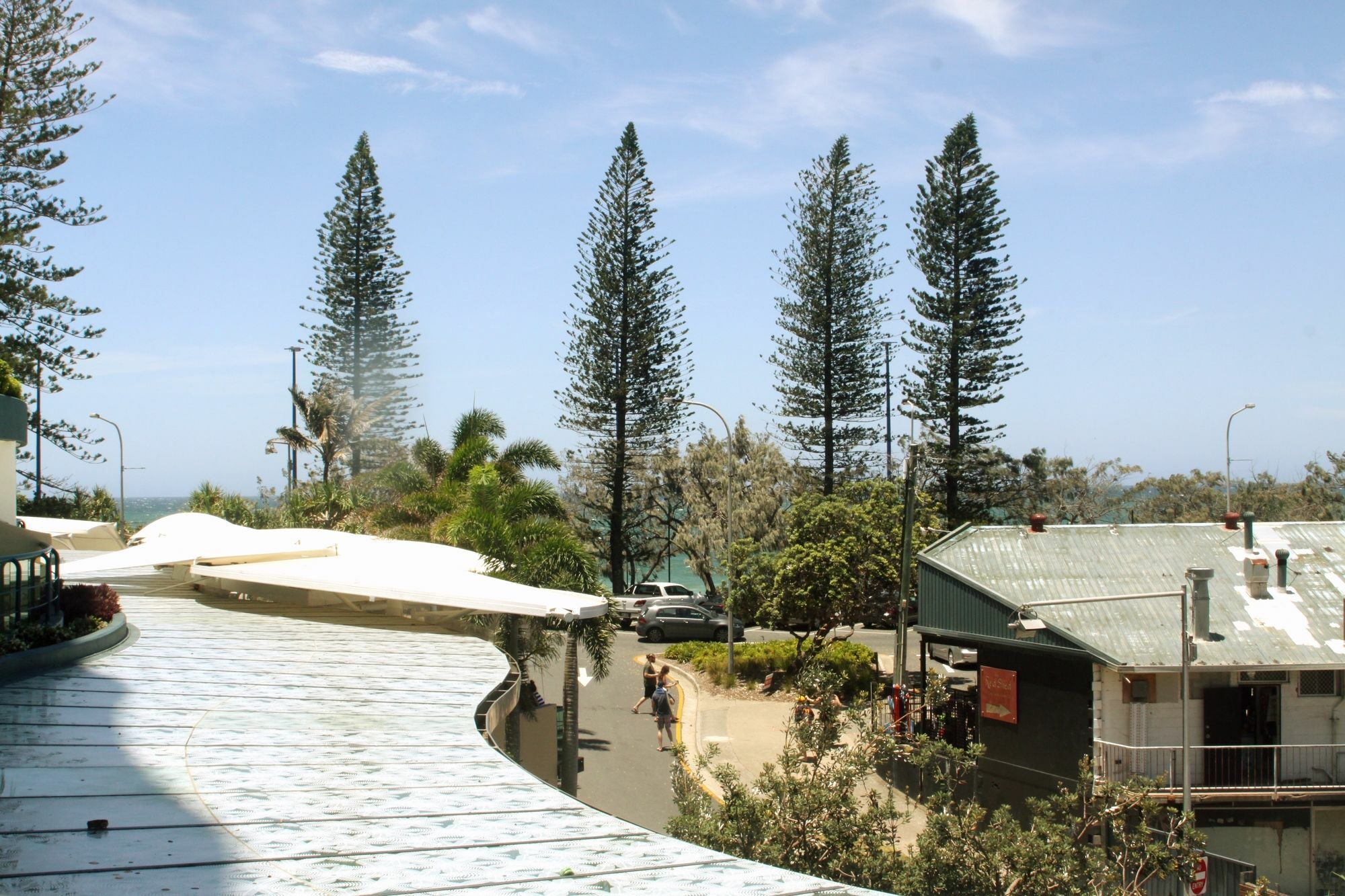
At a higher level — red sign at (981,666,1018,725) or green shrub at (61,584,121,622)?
green shrub at (61,584,121,622)

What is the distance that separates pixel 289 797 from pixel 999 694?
14.9 metres

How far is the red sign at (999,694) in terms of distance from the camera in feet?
59.5

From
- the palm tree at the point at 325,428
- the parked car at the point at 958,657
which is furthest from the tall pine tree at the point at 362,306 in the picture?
the parked car at the point at 958,657

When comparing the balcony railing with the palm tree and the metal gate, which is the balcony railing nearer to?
the metal gate

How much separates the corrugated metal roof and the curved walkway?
1106cm

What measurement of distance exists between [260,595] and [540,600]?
597 cm

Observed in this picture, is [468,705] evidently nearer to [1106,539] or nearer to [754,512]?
[1106,539]

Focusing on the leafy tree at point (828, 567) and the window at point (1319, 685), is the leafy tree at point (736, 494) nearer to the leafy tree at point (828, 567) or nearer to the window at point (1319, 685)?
the leafy tree at point (828, 567)

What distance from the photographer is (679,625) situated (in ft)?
106

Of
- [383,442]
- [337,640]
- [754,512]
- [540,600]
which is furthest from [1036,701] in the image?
[383,442]

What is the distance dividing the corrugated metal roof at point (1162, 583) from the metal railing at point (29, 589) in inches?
541

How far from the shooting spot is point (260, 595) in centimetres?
1589

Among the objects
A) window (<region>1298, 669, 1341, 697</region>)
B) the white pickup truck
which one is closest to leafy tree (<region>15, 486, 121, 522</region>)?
the white pickup truck

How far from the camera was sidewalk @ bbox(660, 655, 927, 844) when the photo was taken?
61.0 feet
